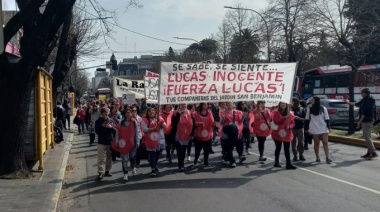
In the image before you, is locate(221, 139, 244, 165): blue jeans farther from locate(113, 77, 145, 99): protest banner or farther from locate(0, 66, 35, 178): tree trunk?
locate(113, 77, 145, 99): protest banner

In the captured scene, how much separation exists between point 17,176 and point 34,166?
1.98 meters

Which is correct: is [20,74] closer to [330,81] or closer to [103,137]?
[103,137]

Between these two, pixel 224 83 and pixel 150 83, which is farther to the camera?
pixel 150 83

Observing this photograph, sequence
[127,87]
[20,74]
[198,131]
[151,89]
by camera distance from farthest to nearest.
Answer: [127,87]
[151,89]
[198,131]
[20,74]

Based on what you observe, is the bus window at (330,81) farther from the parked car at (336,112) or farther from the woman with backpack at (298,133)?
the woman with backpack at (298,133)

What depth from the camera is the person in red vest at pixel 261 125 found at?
13.1 metres

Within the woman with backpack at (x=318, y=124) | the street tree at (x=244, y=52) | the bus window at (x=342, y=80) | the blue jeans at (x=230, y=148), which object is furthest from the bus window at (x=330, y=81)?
the blue jeans at (x=230, y=148)

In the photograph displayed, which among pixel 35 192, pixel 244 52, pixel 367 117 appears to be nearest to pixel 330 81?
pixel 244 52

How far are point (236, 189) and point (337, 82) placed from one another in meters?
24.1

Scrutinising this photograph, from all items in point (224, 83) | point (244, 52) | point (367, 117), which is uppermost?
point (244, 52)

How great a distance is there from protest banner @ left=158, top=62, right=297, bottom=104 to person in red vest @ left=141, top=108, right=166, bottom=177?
2.07ft

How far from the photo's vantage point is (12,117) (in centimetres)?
1061

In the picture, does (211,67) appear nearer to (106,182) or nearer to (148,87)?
(106,182)

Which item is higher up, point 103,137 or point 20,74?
point 20,74
